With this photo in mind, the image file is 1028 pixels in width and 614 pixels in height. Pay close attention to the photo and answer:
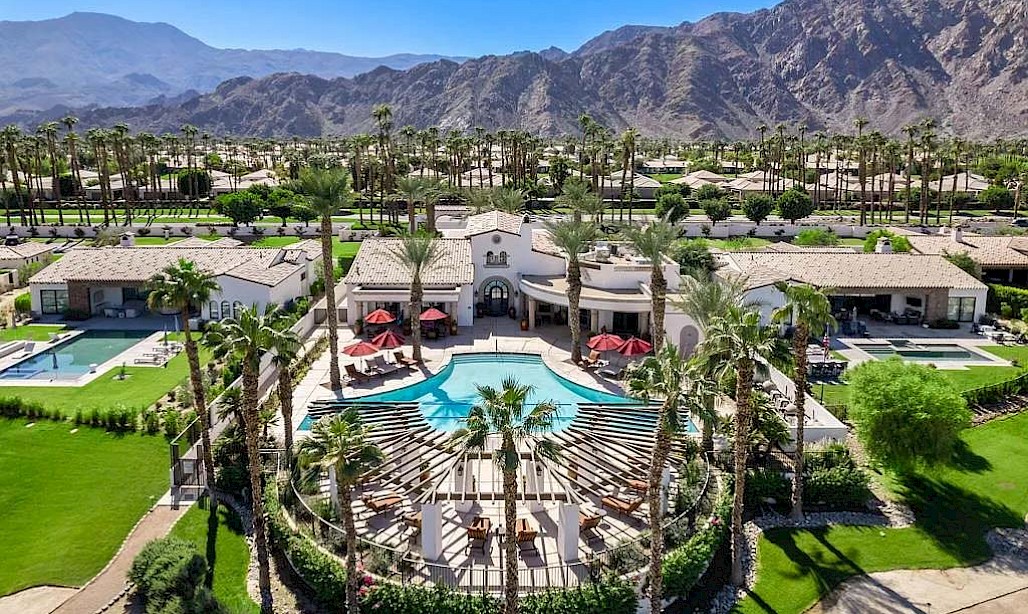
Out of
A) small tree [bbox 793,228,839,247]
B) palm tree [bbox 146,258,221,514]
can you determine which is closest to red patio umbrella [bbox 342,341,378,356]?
palm tree [bbox 146,258,221,514]

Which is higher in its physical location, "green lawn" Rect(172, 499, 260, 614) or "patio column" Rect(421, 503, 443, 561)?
"patio column" Rect(421, 503, 443, 561)

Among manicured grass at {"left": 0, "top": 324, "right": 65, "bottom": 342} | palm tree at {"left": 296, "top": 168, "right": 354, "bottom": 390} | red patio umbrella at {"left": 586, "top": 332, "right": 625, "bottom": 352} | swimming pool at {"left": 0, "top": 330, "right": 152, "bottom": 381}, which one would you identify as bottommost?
swimming pool at {"left": 0, "top": 330, "right": 152, "bottom": 381}

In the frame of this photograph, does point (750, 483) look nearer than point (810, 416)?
Yes

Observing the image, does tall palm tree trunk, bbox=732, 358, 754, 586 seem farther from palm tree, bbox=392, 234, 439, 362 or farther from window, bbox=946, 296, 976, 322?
window, bbox=946, 296, 976, 322

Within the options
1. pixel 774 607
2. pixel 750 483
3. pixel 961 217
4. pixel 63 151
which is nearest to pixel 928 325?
pixel 750 483

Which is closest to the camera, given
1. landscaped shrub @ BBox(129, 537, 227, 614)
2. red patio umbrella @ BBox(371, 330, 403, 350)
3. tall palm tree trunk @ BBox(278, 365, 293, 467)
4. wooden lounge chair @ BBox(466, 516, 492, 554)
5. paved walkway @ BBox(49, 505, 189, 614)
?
landscaped shrub @ BBox(129, 537, 227, 614)

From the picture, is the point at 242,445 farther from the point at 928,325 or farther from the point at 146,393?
the point at 928,325

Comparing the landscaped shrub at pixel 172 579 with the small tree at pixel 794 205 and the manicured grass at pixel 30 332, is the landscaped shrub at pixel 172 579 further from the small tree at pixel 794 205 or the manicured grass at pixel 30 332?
the small tree at pixel 794 205
